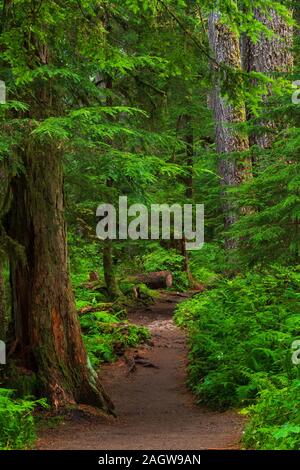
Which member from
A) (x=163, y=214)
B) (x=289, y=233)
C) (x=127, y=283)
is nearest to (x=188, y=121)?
(x=163, y=214)

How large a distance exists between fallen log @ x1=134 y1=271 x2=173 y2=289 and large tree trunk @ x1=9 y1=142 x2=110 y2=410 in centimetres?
1234

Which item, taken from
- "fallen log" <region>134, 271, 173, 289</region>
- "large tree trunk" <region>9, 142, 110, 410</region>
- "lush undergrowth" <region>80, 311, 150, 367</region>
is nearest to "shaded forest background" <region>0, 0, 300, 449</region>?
"large tree trunk" <region>9, 142, 110, 410</region>

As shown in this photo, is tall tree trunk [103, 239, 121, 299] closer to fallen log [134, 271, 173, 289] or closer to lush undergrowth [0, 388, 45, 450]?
fallen log [134, 271, 173, 289]

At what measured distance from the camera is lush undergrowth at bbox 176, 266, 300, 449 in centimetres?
573

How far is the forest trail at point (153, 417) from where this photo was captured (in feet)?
20.9

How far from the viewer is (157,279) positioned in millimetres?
21609

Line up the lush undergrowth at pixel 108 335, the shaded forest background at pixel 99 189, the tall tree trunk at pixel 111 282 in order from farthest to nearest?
the tall tree trunk at pixel 111 282
the lush undergrowth at pixel 108 335
the shaded forest background at pixel 99 189

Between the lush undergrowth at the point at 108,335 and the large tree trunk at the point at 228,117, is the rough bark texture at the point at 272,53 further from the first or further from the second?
the lush undergrowth at the point at 108,335

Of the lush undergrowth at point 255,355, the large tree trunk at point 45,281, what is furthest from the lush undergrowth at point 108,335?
the large tree trunk at point 45,281

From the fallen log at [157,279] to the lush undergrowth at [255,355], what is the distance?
267 inches

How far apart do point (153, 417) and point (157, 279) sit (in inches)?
505

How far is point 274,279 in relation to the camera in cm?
1268

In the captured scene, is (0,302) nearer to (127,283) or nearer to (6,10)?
(6,10)

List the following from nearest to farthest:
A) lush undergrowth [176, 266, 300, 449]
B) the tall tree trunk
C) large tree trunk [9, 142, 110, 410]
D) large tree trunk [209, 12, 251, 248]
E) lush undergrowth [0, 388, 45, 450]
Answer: lush undergrowth [176, 266, 300, 449] → lush undergrowth [0, 388, 45, 450] → large tree trunk [9, 142, 110, 410] → large tree trunk [209, 12, 251, 248] → the tall tree trunk
